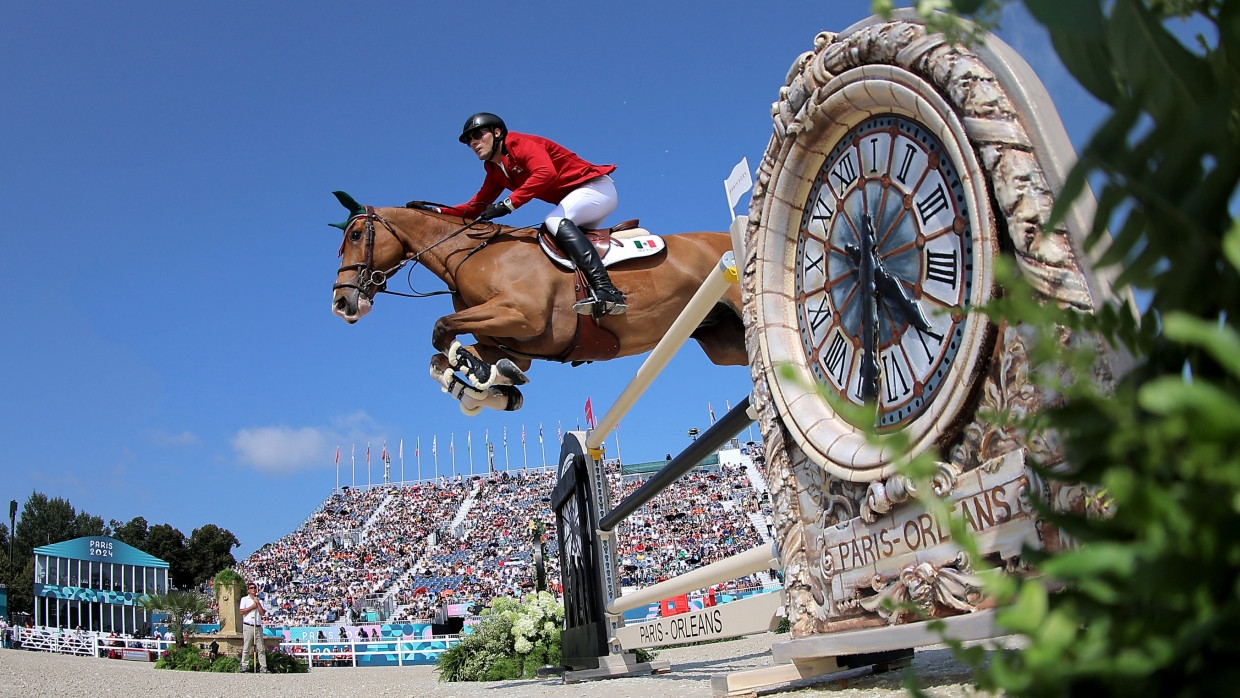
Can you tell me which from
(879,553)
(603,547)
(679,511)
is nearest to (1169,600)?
(879,553)

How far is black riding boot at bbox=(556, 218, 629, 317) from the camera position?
349cm

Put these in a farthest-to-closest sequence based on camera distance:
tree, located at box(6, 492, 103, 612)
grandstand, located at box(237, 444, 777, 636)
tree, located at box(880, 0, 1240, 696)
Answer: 1. tree, located at box(6, 492, 103, 612)
2. grandstand, located at box(237, 444, 777, 636)
3. tree, located at box(880, 0, 1240, 696)

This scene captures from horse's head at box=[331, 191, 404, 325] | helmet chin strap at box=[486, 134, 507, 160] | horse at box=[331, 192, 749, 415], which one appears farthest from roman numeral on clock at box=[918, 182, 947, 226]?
horse's head at box=[331, 191, 404, 325]

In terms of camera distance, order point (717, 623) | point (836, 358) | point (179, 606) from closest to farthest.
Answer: point (836, 358), point (717, 623), point (179, 606)

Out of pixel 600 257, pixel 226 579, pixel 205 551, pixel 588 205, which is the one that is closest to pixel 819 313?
pixel 600 257

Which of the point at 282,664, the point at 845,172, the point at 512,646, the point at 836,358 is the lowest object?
the point at 282,664

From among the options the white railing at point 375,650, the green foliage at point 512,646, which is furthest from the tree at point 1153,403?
the white railing at point 375,650

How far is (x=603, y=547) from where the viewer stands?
17.1 ft

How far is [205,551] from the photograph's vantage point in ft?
155

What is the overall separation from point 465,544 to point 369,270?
27191mm

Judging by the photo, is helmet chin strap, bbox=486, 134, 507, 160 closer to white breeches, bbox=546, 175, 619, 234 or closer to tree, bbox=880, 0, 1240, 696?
white breeches, bbox=546, 175, 619, 234

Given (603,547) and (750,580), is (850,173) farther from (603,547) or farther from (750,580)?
(750,580)

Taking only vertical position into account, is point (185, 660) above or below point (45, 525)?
below

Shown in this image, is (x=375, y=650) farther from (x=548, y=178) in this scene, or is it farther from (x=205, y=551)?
(x=205, y=551)
